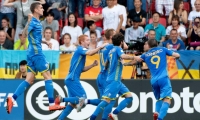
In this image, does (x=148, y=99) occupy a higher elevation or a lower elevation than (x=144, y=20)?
lower

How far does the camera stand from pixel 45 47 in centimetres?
2308

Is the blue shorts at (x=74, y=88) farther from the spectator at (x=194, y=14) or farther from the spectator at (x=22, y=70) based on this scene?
the spectator at (x=194, y=14)

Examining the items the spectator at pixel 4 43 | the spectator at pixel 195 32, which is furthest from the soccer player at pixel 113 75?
the spectator at pixel 195 32

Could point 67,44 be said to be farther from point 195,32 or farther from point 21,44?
point 195,32

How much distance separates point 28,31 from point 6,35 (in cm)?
579

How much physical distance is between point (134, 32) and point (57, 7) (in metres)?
2.69

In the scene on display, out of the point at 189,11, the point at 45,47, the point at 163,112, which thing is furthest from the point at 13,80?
the point at 189,11

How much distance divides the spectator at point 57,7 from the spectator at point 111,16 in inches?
59.3

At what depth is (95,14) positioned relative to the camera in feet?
80.1

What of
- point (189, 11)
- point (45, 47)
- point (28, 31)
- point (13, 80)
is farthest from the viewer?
point (189, 11)

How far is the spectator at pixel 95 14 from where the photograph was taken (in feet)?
79.9

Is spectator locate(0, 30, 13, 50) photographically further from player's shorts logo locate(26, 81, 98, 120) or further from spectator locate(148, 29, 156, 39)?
spectator locate(148, 29, 156, 39)

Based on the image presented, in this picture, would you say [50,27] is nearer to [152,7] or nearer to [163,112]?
[152,7]

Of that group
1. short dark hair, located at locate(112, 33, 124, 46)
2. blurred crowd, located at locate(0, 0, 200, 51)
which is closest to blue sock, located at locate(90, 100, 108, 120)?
short dark hair, located at locate(112, 33, 124, 46)
